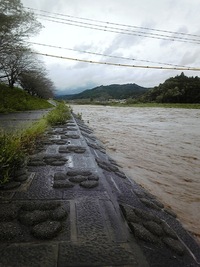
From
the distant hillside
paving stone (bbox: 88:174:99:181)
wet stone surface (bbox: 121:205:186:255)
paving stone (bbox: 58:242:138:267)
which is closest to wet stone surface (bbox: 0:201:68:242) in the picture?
paving stone (bbox: 58:242:138:267)

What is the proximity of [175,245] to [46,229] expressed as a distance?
1.39m

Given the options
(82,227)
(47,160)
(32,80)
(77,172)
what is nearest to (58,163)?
(47,160)

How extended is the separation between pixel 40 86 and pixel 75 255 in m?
47.2

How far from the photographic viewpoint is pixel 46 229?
2.49m

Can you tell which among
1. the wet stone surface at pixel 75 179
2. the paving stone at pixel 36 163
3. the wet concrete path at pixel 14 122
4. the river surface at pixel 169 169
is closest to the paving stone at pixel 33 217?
the wet stone surface at pixel 75 179

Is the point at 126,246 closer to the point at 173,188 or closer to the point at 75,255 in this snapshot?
the point at 75,255

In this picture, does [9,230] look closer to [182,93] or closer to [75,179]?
[75,179]

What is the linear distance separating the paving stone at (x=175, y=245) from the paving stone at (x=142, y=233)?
0.40 ft

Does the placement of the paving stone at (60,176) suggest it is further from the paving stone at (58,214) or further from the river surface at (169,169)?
the river surface at (169,169)

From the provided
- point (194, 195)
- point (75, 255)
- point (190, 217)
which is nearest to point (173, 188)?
point (194, 195)

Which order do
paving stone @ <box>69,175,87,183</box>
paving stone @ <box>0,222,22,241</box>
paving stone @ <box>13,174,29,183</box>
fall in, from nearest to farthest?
1. paving stone @ <box>0,222,22,241</box>
2. paving stone @ <box>13,174,29,183</box>
3. paving stone @ <box>69,175,87,183</box>

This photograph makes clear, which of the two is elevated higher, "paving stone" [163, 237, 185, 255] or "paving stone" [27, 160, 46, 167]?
"paving stone" [27, 160, 46, 167]

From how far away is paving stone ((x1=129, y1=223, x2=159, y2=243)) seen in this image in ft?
8.44

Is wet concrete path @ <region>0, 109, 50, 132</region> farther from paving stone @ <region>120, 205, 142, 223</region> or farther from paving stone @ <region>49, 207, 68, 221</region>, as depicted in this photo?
paving stone @ <region>120, 205, 142, 223</region>
